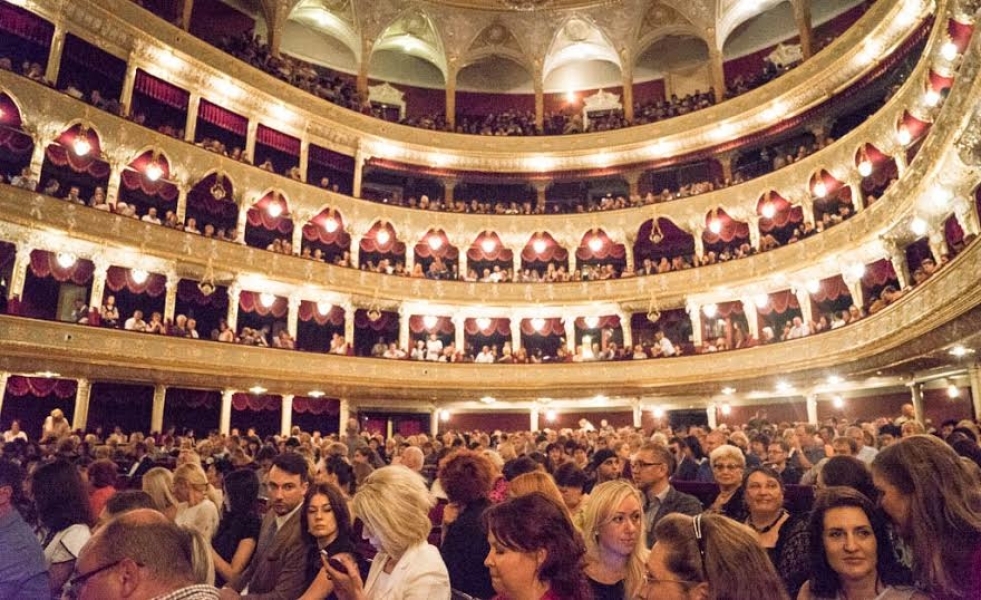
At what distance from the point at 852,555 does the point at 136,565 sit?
249 centimetres

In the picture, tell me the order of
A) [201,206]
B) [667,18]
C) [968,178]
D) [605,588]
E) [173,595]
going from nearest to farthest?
1. [173,595]
2. [605,588]
3. [968,178]
4. [201,206]
5. [667,18]

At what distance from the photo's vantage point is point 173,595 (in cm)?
194

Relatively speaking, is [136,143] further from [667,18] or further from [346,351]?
[667,18]

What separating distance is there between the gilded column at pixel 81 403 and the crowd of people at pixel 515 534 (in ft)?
40.1

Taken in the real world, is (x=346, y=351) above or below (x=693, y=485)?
above

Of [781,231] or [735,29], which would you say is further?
[735,29]

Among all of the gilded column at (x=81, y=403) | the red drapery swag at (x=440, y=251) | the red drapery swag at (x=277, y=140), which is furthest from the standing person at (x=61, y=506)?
the red drapery swag at (x=440, y=251)

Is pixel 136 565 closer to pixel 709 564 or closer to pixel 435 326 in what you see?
pixel 709 564

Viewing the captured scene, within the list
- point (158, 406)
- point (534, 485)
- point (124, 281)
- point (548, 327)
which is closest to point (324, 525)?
point (534, 485)

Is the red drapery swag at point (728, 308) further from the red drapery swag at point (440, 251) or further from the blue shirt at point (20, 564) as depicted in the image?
the blue shirt at point (20, 564)

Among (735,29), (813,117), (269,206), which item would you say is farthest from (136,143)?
(735,29)

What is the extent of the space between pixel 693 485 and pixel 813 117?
19.4 m

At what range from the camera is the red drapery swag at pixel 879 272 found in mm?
16703

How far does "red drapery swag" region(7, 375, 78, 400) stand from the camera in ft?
46.5
